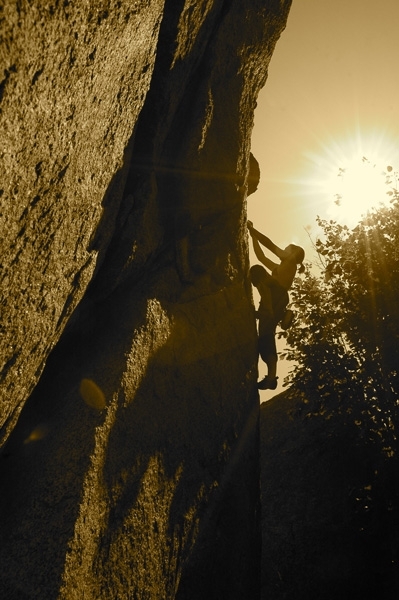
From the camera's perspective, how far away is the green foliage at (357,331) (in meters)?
12.4

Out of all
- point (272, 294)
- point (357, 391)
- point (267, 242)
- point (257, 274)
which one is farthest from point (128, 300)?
point (357, 391)

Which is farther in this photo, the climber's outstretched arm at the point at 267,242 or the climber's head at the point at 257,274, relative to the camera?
the climber's outstretched arm at the point at 267,242

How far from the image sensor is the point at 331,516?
12.3m

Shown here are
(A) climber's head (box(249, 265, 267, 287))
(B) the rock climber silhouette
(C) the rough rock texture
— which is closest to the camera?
(A) climber's head (box(249, 265, 267, 287))

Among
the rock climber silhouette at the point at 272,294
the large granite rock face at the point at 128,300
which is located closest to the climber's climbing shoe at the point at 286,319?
the rock climber silhouette at the point at 272,294

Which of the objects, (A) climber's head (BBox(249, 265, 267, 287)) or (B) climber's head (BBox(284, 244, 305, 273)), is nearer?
(A) climber's head (BBox(249, 265, 267, 287))

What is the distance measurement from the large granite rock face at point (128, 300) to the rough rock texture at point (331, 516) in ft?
18.0

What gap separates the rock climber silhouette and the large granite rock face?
170cm

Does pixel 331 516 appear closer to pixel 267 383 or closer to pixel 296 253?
pixel 267 383

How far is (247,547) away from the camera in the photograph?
6.66 metres

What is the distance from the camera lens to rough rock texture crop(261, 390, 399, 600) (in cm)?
1103

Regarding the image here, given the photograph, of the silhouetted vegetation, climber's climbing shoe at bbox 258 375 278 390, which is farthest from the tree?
climber's climbing shoe at bbox 258 375 278 390

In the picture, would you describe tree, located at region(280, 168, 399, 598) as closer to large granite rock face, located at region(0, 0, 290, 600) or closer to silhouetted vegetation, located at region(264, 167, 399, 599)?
silhouetted vegetation, located at region(264, 167, 399, 599)

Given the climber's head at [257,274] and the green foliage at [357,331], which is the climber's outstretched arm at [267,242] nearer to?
the climber's head at [257,274]
